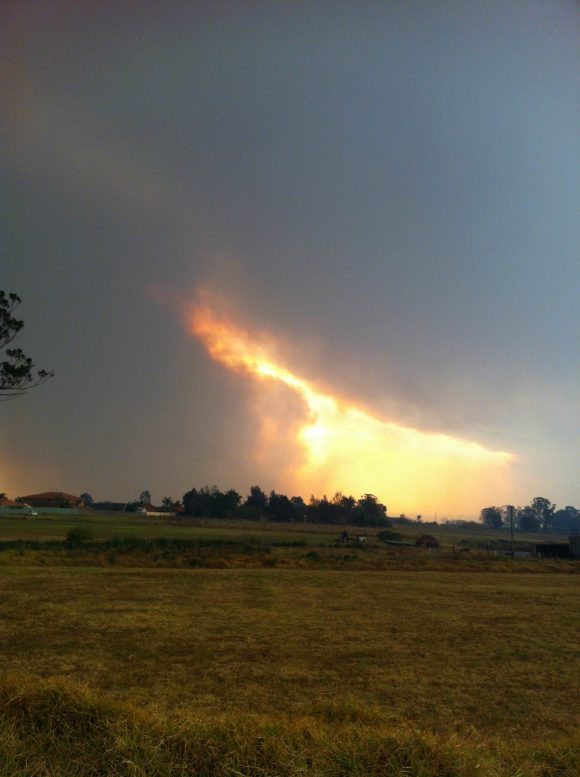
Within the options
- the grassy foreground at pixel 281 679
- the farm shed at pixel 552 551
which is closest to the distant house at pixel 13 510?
the farm shed at pixel 552 551

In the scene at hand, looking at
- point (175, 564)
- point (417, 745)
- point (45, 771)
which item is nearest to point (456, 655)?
point (417, 745)

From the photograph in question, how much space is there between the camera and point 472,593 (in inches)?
845

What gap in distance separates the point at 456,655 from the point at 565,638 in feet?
12.8

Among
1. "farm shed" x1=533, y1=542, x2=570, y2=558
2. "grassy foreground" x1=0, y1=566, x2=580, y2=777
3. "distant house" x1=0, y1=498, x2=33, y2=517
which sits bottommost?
"distant house" x1=0, y1=498, x2=33, y2=517

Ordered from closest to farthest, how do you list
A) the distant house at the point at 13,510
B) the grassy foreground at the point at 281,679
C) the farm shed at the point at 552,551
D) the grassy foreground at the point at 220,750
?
the grassy foreground at the point at 220,750 → the grassy foreground at the point at 281,679 → the farm shed at the point at 552,551 → the distant house at the point at 13,510

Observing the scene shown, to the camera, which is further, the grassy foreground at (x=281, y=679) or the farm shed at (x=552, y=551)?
the farm shed at (x=552, y=551)

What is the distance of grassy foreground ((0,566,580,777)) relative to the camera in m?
3.67

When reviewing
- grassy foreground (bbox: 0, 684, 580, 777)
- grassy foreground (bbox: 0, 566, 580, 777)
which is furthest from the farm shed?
grassy foreground (bbox: 0, 684, 580, 777)

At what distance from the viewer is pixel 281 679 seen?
838 centimetres

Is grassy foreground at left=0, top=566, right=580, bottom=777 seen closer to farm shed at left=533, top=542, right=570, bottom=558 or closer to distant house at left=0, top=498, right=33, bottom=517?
farm shed at left=533, top=542, right=570, bottom=558

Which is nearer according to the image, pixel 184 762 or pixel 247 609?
pixel 184 762

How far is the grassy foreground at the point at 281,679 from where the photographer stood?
144 inches

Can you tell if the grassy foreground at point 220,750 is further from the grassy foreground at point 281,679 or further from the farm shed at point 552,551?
the farm shed at point 552,551

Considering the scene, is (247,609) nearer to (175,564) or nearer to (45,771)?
(45,771)
